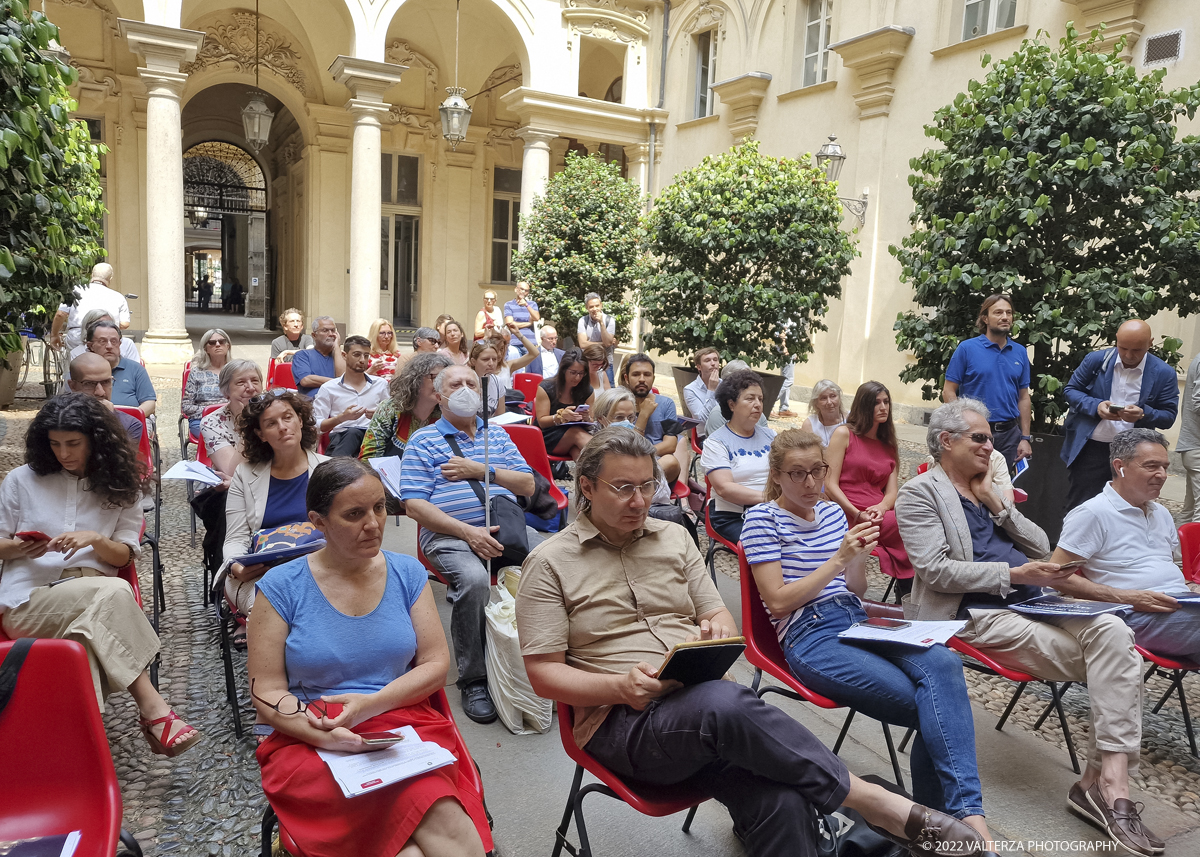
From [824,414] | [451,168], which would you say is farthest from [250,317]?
[824,414]

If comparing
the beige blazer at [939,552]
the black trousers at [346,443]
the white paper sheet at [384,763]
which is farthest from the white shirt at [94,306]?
the beige blazer at [939,552]

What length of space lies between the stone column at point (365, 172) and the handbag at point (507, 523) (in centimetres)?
1121

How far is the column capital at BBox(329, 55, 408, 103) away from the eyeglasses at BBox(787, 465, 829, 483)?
1363 cm

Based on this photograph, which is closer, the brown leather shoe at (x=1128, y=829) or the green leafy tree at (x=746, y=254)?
the brown leather shoe at (x=1128, y=829)

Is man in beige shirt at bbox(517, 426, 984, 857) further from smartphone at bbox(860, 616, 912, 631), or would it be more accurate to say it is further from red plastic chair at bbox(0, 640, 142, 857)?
red plastic chair at bbox(0, 640, 142, 857)

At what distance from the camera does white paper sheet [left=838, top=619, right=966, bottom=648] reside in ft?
9.08

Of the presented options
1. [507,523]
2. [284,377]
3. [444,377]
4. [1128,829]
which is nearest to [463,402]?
[444,377]

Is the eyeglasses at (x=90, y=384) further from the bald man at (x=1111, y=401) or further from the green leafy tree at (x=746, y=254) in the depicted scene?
the green leafy tree at (x=746, y=254)

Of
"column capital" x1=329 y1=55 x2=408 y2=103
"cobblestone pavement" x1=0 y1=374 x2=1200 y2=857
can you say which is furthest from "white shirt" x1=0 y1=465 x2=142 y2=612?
"column capital" x1=329 y1=55 x2=408 y2=103

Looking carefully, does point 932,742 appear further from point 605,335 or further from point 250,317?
point 250,317

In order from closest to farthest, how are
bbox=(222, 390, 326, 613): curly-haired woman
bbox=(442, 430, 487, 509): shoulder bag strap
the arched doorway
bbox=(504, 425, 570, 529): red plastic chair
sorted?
1. bbox=(222, 390, 326, 613): curly-haired woman
2. bbox=(442, 430, 487, 509): shoulder bag strap
3. bbox=(504, 425, 570, 529): red plastic chair
4. the arched doorway

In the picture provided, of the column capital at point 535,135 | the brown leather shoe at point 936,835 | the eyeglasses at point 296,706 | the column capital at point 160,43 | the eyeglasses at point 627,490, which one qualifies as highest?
the column capital at point 160,43

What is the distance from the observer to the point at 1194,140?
20.9 feet

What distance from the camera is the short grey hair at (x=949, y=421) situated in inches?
142
